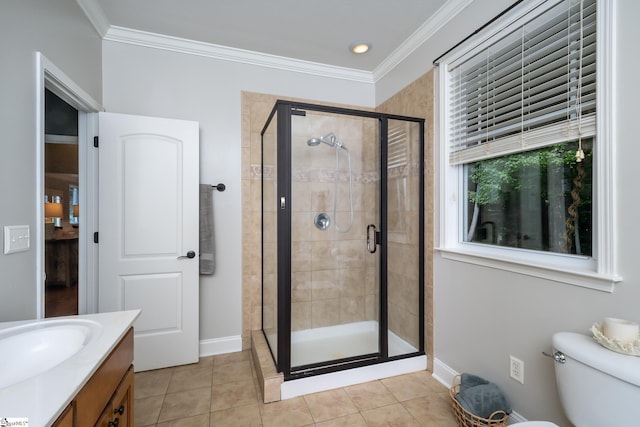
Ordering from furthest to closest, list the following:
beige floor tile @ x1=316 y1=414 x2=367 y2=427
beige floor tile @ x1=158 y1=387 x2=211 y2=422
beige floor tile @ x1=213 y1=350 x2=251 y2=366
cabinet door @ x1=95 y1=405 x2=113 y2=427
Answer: beige floor tile @ x1=213 y1=350 x2=251 y2=366 < beige floor tile @ x1=158 y1=387 x2=211 y2=422 < beige floor tile @ x1=316 y1=414 x2=367 y2=427 < cabinet door @ x1=95 y1=405 x2=113 y2=427

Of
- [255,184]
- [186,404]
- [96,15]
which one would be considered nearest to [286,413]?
[186,404]

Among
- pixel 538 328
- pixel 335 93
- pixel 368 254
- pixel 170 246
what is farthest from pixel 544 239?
pixel 170 246

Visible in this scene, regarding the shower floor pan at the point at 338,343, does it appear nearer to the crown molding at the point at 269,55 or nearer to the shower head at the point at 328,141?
the shower head at the point at 328,141

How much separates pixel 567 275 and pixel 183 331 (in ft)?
8.36

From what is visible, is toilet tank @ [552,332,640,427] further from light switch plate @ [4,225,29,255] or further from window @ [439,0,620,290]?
light switch plate @ [4,225,29,255]

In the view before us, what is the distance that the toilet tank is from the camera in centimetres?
97

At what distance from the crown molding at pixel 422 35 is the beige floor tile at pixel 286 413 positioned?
9.02 ft

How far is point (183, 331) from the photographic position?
2361mm

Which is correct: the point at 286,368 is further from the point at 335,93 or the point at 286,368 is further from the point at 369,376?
the point at 335,93

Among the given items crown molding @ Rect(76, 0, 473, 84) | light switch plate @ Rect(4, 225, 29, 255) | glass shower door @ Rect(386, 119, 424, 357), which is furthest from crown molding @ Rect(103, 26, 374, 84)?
light switch plate @ Rect(4, 225, 29, 255)

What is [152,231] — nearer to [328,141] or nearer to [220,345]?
[220,345]

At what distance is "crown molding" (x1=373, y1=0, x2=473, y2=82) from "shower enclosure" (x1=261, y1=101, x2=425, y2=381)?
0.65 meters

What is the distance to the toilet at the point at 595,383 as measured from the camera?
972 millimetres

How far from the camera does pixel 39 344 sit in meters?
1.01
